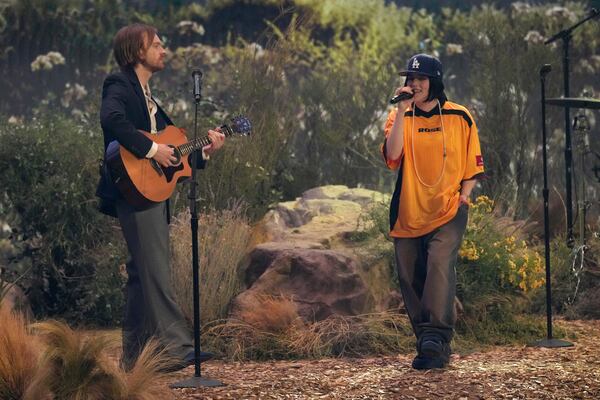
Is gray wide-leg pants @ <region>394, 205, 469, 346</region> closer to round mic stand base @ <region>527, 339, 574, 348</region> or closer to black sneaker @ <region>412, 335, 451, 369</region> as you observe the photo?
black sneaker @ <region>412, 335, 451, 369</region>

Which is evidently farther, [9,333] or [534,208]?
[534,208]

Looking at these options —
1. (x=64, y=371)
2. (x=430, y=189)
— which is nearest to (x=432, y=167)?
(x=430, y=189)

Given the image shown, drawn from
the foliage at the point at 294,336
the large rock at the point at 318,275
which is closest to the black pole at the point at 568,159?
the large rock at the point at 318,275

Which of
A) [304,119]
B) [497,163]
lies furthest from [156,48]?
[304,119]

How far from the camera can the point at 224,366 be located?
25.5ft

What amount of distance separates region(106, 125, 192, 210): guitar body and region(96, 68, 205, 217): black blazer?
0.05 metres

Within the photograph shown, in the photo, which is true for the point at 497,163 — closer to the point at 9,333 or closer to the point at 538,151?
the point at 538,151

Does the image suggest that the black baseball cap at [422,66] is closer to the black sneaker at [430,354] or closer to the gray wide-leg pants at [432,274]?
the gray wide-leg pants at [432,274]

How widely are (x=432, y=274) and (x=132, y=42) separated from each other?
6.98ft

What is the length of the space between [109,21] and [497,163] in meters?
7.72

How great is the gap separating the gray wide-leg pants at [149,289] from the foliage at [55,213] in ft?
9.28

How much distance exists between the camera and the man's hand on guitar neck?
270 inches

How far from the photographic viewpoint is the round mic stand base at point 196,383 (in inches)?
260

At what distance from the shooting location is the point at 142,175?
22.5 feet
